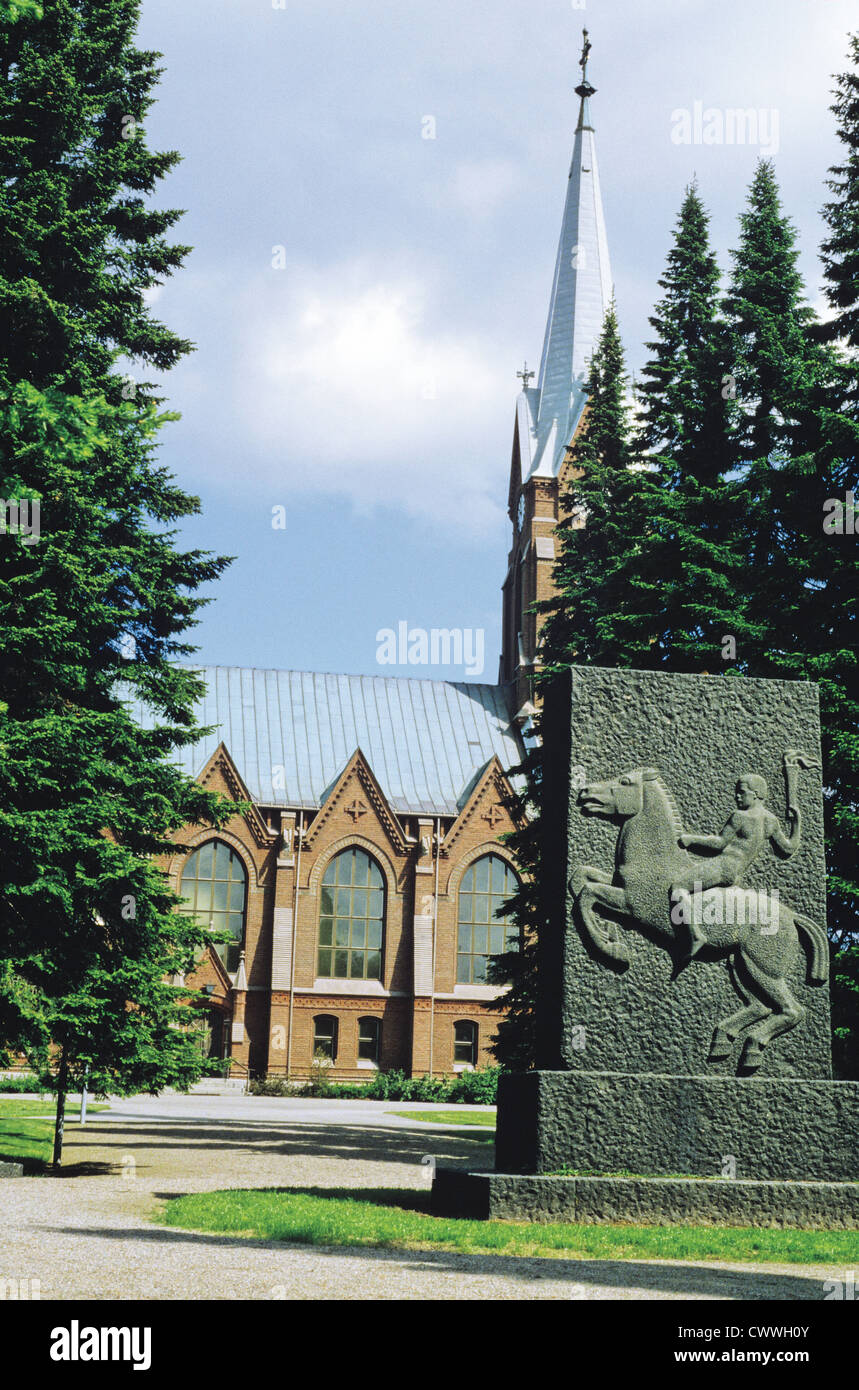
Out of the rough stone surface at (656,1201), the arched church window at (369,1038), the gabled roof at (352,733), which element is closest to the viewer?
the rough stone surface at (656,1201)

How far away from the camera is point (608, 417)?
29.5 metres

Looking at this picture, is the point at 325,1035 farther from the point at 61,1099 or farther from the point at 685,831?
the point at 685,831

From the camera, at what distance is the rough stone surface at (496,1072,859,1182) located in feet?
30.4

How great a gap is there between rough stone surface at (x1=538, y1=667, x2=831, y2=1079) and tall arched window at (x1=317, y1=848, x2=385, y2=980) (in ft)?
126

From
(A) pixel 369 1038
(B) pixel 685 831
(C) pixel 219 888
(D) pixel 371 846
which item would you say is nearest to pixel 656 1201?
(B) pixel 685 831

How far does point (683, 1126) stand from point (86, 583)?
9909 mm

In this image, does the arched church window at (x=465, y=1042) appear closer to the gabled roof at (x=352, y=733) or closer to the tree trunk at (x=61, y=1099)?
the gabled roof at (x=352, y=733)

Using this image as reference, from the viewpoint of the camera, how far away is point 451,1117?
3200cm

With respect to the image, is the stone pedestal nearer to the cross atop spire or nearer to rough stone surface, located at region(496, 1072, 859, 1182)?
rough stone surface, located at region(496, 1072, 859, 1182)

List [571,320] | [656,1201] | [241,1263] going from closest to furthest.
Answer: [241,1263]
[656,1201]
[571,320]

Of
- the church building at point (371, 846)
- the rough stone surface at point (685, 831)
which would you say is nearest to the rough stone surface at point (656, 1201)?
the rough stone surface at point (685, 831)

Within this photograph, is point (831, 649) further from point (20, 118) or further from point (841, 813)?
point (20, 118)

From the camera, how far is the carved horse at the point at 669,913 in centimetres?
981

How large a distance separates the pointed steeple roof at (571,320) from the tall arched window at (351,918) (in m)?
17.9
